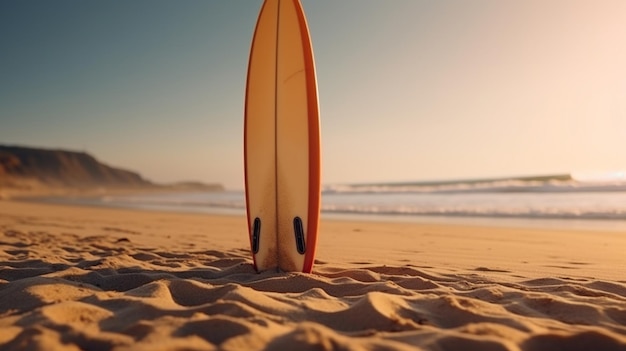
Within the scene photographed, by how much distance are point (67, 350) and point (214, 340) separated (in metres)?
0.47

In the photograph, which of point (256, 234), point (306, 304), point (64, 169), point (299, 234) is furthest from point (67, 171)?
point (306, 304)

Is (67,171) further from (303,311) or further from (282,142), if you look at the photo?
(303,311)

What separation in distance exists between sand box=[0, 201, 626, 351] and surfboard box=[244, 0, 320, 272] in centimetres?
28

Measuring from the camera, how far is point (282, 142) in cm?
330

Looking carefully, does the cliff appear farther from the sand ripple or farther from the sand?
the sand ripple

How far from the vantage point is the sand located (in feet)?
5.34

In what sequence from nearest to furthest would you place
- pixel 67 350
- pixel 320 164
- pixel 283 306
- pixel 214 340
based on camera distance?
pixel 67 350 < pixel 214 340 < pixel 283 306 < pixel 320 164

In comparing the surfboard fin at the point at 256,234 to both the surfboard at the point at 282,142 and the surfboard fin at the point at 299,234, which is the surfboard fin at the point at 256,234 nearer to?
the surfboard at the point at 282,142

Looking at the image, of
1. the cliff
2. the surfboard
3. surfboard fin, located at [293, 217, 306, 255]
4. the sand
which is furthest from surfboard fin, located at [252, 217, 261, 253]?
the cliff

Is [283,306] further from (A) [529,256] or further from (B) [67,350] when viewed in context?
(A) [529,256]

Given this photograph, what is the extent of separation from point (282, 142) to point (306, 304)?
1432 millimetres

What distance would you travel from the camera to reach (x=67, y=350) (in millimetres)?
1522

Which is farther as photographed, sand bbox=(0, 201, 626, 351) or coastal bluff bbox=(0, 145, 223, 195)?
coastal bluff bbox=(0, 145, 223, 195)

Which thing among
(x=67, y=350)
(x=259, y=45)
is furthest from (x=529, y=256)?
(x=67, y=350)
